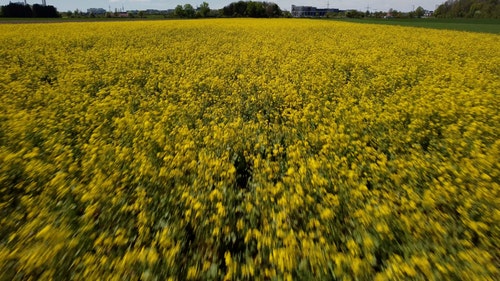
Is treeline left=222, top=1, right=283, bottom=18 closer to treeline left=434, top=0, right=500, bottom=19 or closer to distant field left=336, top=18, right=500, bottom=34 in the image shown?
distant field left=336, top=18, right=500, bottom=34

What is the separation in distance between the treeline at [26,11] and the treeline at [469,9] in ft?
307

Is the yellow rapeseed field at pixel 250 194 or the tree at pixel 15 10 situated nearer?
the yellow rapeseed field at pixel 250 194

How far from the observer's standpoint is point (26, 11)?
2126 inches

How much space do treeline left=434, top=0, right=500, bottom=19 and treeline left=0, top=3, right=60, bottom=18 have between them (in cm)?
9363

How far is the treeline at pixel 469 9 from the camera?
2675 inches

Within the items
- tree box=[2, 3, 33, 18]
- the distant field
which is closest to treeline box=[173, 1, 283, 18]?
the distant field

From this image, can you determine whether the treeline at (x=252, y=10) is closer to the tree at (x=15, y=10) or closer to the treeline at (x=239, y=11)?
the treeline at (x=239, y=11)

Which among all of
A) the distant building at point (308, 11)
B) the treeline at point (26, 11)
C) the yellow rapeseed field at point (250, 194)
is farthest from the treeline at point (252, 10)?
the distant building at point (308, 11)

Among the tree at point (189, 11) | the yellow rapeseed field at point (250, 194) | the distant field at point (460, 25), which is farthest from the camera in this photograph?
the tree at point (189, 11)

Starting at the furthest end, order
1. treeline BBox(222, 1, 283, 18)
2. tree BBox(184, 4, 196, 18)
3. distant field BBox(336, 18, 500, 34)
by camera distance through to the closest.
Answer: tree BBox(184, 4, 196, 18) < treeline BBox(222, 1, 283, 18) < distant field BBox(336, 18, 500, 34)

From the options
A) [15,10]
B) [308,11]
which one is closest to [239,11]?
[15,10]

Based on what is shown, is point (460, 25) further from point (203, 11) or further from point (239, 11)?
point (203, 11)

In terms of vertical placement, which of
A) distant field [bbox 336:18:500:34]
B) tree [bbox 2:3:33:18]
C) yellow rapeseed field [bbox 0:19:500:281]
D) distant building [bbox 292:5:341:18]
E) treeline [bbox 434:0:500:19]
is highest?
distant building [bbox 292:5:341:18]

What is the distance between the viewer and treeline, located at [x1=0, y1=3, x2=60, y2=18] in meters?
52.7
